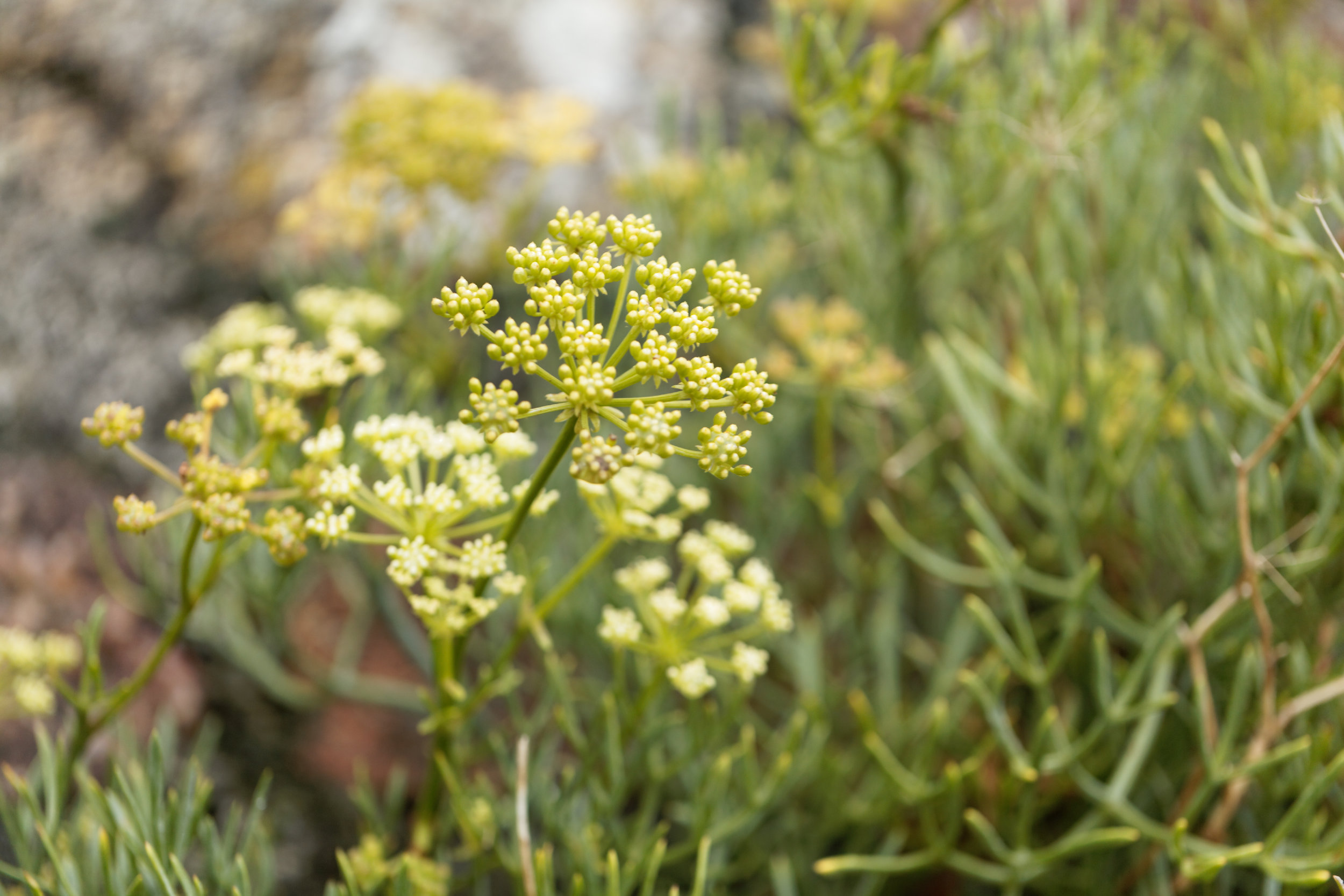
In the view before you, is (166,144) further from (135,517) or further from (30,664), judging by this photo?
(135,517)

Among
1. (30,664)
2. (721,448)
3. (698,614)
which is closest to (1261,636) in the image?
(698,614)

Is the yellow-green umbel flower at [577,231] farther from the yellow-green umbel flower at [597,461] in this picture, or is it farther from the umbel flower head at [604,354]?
the yellow-green umbel flower at [597,461]

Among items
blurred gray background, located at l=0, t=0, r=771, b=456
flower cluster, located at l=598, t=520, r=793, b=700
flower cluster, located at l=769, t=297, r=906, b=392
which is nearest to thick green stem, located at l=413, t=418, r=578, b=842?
flower cluster, located at l=598, t=520, r=793, b=700

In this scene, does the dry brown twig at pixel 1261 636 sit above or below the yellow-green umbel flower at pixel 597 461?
below

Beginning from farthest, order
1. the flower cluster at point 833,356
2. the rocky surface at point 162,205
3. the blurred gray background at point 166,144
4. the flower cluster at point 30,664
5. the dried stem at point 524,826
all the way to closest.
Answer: the blurred gray background at point 166,144 < the rocky surface at point 162,205 < the flower cluster at point 833,356 < the flower cluster at point 30,664 < the dried stem at point 524,826

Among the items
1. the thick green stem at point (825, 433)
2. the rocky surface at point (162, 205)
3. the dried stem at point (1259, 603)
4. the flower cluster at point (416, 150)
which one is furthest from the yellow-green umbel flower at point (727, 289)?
the rocky surface at point (162, 205)

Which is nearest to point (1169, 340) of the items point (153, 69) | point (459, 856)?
point (459, 856)

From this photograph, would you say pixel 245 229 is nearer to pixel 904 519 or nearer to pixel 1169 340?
pixel 904 519

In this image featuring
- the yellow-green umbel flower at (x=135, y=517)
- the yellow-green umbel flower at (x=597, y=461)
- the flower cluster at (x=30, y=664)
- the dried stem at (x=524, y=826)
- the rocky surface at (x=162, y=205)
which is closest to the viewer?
the yellow-green umbel flower at (x=597, y=461)
